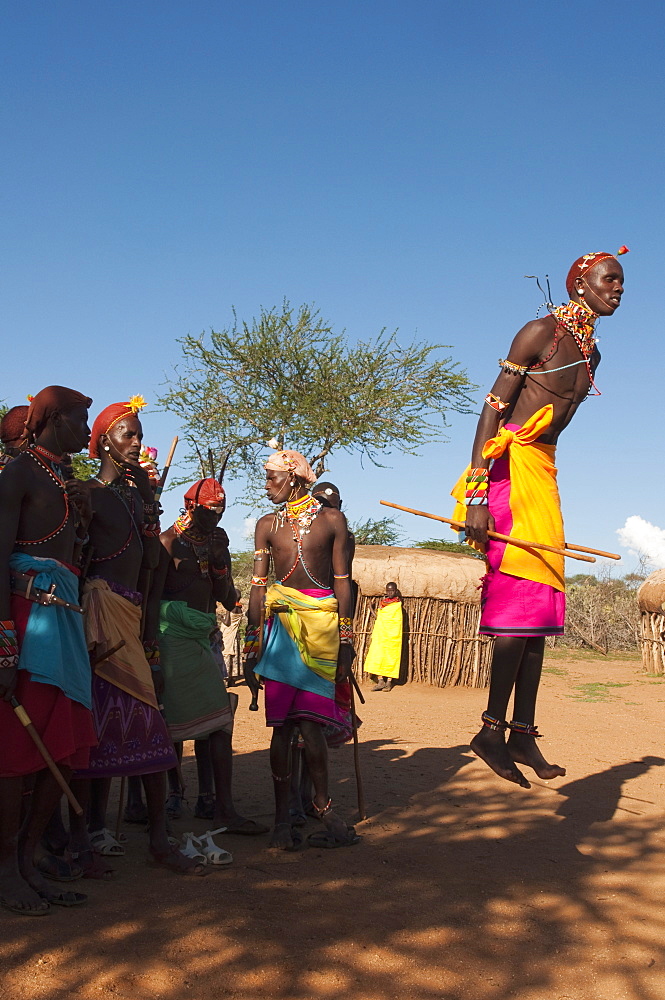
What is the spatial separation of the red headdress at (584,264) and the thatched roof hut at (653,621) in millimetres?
11785

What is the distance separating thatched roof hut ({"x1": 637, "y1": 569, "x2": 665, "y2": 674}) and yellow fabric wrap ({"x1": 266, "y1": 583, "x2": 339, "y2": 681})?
11.3m

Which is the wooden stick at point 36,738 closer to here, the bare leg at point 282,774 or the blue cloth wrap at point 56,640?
the blue cloth wrap at point 56,640

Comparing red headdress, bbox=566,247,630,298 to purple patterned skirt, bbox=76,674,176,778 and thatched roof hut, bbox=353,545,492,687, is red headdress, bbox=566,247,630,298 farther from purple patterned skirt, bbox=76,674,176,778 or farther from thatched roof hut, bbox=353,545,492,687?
thatched roof hut, bbox=353,545,492,687

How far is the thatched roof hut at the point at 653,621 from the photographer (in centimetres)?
1559

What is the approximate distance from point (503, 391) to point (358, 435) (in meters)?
20.0

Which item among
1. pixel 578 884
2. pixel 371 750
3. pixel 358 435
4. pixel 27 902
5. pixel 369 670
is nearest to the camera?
pixel 27 902

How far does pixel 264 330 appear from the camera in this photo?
80.6 ft

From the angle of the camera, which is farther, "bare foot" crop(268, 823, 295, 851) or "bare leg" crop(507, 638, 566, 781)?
"bare foot" crop(268, 823, 295, 851)

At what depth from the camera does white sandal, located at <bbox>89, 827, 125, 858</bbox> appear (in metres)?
4.80

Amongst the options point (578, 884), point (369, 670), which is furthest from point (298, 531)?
point (369, 670)

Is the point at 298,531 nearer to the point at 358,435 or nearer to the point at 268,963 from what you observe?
the point at 268,963

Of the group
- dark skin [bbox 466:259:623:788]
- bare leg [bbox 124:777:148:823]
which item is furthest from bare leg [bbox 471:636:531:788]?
bare leg [bbox 124:777:148:823]

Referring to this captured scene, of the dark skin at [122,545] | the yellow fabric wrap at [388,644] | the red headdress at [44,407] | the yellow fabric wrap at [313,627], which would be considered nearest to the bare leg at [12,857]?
the dark skin at [122,545]

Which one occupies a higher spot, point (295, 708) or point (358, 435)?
point (358, 435)
